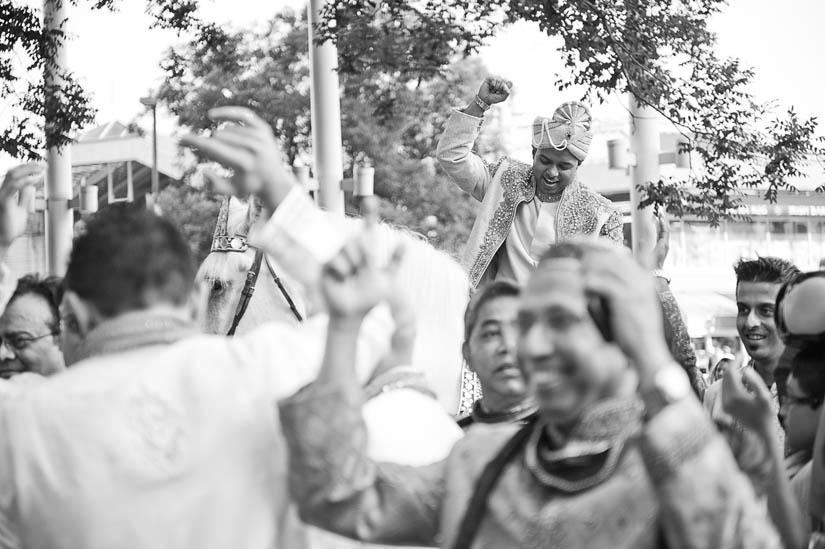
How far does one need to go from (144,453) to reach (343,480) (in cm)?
35

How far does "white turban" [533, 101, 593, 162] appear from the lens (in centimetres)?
634

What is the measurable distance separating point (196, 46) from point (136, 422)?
371 inches

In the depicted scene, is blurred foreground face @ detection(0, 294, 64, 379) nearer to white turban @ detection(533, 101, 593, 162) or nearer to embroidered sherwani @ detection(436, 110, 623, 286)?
embroidered sherwani @ detection(436, 110, 623, 286)

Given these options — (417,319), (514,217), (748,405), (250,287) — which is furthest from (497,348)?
Result: (514,217)

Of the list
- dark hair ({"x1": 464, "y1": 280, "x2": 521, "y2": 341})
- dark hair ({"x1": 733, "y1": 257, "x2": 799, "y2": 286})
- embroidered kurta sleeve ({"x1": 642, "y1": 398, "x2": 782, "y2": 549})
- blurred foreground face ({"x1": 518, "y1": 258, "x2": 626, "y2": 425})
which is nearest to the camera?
embroidered kurta sleeve ({"x1": 642, "y1": 398, "x2": 782, "y2": 549})

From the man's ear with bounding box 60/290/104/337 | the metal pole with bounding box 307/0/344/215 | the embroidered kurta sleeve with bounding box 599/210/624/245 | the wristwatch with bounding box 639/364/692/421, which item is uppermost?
the metal pole with bounding box 307/0/344/215

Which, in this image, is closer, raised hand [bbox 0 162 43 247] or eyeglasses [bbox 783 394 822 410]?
raised hand [bbox 0 162 43 247]

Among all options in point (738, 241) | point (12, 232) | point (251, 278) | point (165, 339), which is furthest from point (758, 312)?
point (738, 241)

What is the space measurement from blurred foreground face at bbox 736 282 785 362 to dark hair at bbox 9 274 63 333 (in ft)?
9.51

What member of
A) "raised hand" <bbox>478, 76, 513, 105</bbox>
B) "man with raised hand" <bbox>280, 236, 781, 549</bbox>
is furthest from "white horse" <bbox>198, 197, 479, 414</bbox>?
"raised hand" <bbox>478, 76, 513, 105</bbox>

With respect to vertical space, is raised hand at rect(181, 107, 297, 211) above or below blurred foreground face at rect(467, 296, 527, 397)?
above

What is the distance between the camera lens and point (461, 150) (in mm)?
6582

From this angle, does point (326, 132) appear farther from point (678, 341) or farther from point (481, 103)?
point (678, 341)

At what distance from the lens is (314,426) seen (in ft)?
7.25
